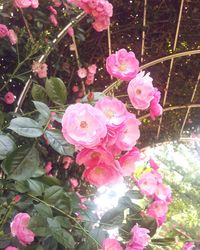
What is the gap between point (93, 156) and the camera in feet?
2.22

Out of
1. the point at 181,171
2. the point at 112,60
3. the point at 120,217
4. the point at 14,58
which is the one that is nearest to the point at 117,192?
the point at 120,217

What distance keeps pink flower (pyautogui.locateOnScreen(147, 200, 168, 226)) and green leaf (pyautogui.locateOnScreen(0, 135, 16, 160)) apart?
0.44 metres

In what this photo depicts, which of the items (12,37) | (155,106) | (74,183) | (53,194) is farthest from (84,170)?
(74,183)

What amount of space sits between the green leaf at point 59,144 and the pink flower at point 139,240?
0.26 meters

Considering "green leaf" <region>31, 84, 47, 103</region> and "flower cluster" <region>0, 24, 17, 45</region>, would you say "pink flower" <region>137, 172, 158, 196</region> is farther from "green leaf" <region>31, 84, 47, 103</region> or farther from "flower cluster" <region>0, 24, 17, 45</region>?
"flower cluster" <region>0, 24, 17, 45</region>

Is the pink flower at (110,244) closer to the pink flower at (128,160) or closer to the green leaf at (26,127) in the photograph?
the pink flower at (128,160)

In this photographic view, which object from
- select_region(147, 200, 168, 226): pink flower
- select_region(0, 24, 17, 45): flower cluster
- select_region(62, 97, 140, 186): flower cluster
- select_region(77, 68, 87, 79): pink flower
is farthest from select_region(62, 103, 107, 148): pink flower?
select_region(77, 68, 87, 79): pink flower

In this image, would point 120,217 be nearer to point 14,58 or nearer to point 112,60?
point 112,60

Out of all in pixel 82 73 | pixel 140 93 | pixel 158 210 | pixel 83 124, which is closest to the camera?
pixel 83 124

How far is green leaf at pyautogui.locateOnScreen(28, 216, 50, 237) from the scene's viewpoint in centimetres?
79

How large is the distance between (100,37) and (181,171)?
199 inches

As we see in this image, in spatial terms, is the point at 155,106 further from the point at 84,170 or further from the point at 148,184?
the point at 148,184

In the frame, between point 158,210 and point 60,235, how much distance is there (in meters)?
0.34

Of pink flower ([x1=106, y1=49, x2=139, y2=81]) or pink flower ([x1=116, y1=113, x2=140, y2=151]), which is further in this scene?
pink flower ([x1=106, y1=49, x2=139, y2=81])
